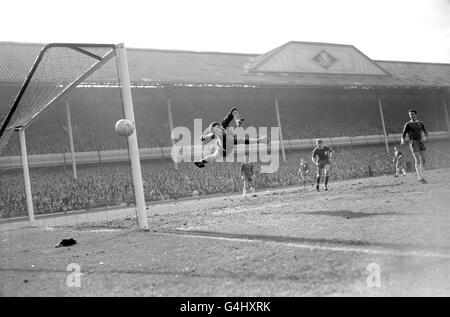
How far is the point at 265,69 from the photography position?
34.1 metres

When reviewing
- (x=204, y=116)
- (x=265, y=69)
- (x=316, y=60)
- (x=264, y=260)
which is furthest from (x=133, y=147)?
(x=316, y=60)

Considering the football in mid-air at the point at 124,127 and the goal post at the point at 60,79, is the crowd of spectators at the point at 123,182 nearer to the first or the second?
the goal post at the point at 60,79

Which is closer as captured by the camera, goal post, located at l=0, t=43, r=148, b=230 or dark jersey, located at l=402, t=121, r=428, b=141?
goal post, located at l=0, t=43, r=148, b=230

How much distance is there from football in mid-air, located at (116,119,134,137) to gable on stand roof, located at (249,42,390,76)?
2511cm

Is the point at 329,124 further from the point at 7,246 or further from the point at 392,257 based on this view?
the point at 392,257

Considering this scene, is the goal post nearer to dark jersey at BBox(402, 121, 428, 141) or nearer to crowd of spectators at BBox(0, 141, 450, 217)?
crowd of spectators at BBox(0, 141, 450, 217)

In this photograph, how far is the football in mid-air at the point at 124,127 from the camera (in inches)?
348

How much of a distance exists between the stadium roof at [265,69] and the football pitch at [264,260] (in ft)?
59.2

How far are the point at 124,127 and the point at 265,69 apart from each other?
26492 millimetres

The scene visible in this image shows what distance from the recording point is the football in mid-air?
29.0 ft

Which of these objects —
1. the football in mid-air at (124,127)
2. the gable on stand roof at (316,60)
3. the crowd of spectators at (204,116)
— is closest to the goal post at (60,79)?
the football in mid-air at (124,127)

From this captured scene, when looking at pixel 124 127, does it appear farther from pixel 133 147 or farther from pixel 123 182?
pixel 123 182

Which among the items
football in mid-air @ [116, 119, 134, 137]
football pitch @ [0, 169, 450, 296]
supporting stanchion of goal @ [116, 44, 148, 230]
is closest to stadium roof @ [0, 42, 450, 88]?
supporting stanchion of goal @ [116, 44, 148, 230]

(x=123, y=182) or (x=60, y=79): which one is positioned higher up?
(x=60, y=79)
